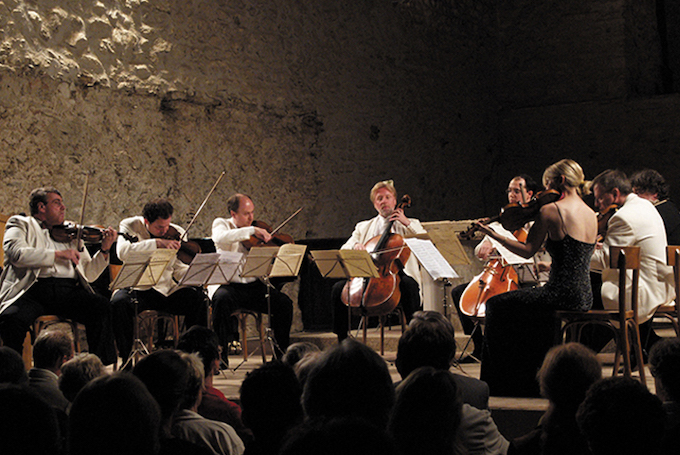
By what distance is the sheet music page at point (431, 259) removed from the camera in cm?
437

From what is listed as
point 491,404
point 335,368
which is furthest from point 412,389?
point 491,404

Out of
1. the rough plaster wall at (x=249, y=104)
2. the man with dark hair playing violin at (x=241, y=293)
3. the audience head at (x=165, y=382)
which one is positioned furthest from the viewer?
the rough plaster wall at (x=249, y=104)

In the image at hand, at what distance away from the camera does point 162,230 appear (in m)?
5.35

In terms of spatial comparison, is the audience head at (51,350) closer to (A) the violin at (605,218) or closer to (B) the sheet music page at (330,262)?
(B) the sheet music page at (330,262)

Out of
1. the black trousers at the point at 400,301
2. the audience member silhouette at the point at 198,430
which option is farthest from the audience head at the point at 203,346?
the black trousers at the point at 400,301

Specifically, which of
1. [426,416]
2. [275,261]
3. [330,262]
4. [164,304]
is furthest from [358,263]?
[426,416]

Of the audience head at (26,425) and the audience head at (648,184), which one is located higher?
the audience head at (648,184)

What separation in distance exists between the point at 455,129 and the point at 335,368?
29.6 ft

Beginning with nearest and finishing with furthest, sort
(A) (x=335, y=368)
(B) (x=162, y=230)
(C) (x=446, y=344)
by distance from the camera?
(A) (x=335, y=368) < (C) (x=446, y=344) < (B) (x=162, y=230)

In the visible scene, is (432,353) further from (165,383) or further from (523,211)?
(523,211)

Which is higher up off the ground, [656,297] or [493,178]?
[493,178]

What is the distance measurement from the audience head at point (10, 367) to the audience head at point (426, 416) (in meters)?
1.58

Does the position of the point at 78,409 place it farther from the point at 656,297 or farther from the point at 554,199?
the point at 656,297

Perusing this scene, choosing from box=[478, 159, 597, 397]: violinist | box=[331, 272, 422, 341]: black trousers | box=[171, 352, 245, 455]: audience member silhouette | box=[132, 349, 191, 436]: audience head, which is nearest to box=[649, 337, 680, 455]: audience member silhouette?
box=[171, 352, 245, 455]: audience member silhouette
